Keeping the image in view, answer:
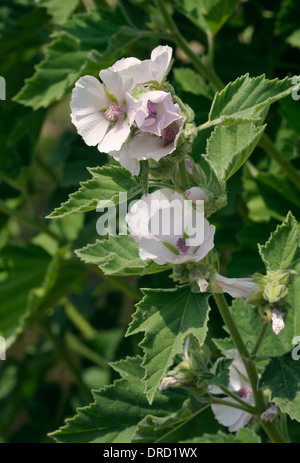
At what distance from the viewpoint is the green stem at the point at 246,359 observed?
2.89 ft

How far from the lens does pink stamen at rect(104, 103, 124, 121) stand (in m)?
0.78

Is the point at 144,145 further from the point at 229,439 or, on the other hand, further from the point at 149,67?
the point at 229,439

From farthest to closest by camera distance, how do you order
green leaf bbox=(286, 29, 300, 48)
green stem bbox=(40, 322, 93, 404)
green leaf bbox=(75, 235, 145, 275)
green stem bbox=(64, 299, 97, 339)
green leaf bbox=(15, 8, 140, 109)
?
green stem bbox=(64, 299, 97, 339), green stem bbox=(40, 322, 93, 404), green leaf bbox=(286, 29, 300, 48), green leaf bbox=(15, 8, 140, 109), green leaf bbox=(75, 235, 145, 275)

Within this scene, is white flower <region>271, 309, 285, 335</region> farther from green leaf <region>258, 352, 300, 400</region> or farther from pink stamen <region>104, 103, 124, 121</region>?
pink stamen <region>104, 103, 124, 121</region>

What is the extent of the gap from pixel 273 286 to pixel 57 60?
25.7 inches

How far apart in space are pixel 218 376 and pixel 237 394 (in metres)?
0.14

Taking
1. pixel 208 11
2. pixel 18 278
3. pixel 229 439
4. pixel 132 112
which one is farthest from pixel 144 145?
pixel 18 278

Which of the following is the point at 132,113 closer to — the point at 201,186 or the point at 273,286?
the point at 201,186

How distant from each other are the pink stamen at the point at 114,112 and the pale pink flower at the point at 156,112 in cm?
4

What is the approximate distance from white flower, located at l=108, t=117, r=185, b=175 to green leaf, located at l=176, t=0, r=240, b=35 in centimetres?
61

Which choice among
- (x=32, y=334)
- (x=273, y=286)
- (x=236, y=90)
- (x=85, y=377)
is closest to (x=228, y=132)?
(x=236, y=90)

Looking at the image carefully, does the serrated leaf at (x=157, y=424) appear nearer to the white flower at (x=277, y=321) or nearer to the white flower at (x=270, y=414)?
the white flower at (x=270, y=414)

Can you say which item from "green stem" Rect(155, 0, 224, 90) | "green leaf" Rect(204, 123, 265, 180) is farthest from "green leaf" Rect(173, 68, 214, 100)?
"green leaf" Rect(204, 123, 265, 180)
